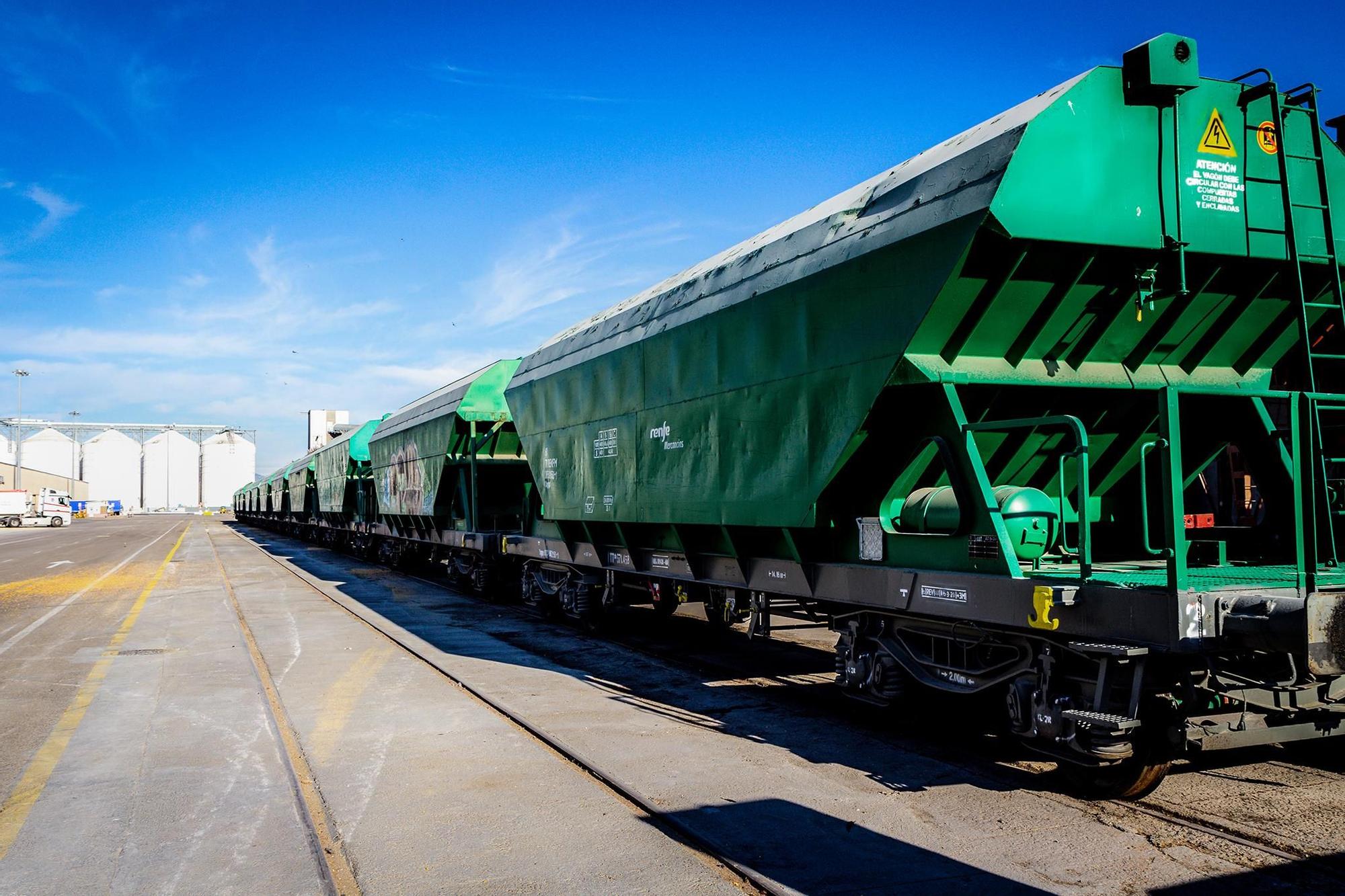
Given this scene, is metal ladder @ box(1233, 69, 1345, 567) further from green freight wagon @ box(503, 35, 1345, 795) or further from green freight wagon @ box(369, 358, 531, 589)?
green freight wagon @ box(369, 358, 531, 589)

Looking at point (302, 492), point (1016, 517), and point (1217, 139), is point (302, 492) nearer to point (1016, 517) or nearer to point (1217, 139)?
point (1016, 517)

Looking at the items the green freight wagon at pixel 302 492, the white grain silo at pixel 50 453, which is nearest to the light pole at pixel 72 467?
the white grain silo at pixel 50 453

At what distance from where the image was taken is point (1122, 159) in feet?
18.4

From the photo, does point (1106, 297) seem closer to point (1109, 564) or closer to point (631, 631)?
point (1109, 564)

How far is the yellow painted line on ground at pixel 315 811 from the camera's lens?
439 cm

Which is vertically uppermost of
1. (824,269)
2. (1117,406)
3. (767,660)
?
(824,269)

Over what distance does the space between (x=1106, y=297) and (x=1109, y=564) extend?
85.1 inches

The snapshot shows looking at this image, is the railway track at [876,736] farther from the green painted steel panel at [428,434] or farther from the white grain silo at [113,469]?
the white grain silo at [113,469]

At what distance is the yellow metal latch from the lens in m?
5.22

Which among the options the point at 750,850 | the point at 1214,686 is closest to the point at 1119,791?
the point at 1214,686

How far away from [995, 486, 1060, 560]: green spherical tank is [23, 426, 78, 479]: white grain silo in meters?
152

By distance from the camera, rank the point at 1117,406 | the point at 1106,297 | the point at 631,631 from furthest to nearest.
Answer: the point at 631,631 → the point at 1117,406 → the point at 1106,297

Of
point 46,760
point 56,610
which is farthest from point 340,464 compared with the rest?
point 46,760

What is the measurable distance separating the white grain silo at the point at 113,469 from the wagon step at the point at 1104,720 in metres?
153
